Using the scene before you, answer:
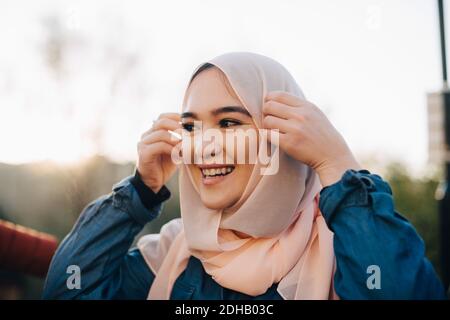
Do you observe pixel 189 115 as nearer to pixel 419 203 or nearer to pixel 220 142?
pixel 220 142

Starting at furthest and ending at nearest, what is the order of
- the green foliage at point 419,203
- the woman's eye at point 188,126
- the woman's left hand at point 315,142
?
the green foliage at point 419,203, the woman's eye at point 188,126, the woman's left hand at point 315,142

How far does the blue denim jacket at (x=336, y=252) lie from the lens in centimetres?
Result: 116

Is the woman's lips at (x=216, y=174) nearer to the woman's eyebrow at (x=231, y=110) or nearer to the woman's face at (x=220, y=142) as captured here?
the woman's face at (x=220, y=142)

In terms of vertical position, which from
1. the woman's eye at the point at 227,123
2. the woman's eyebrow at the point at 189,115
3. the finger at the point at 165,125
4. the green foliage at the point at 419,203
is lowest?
the green foliage at the point at 419,203

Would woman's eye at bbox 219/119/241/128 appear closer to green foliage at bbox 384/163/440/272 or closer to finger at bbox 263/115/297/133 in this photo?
finger at bbox 263/115/297/133

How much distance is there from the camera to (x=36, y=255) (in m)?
2.28

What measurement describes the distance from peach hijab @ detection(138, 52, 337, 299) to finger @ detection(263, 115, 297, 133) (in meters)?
0.10

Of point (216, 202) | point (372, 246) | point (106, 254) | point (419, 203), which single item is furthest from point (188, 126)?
point (419, 203)

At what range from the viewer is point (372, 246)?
1.18 meters

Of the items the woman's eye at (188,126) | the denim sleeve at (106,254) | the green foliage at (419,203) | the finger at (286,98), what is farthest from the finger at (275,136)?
the green foliage at (419,203)

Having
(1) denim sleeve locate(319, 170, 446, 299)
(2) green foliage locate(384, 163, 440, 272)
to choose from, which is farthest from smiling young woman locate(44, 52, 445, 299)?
(2) green foliage locate(384, 163, 440, 272)
